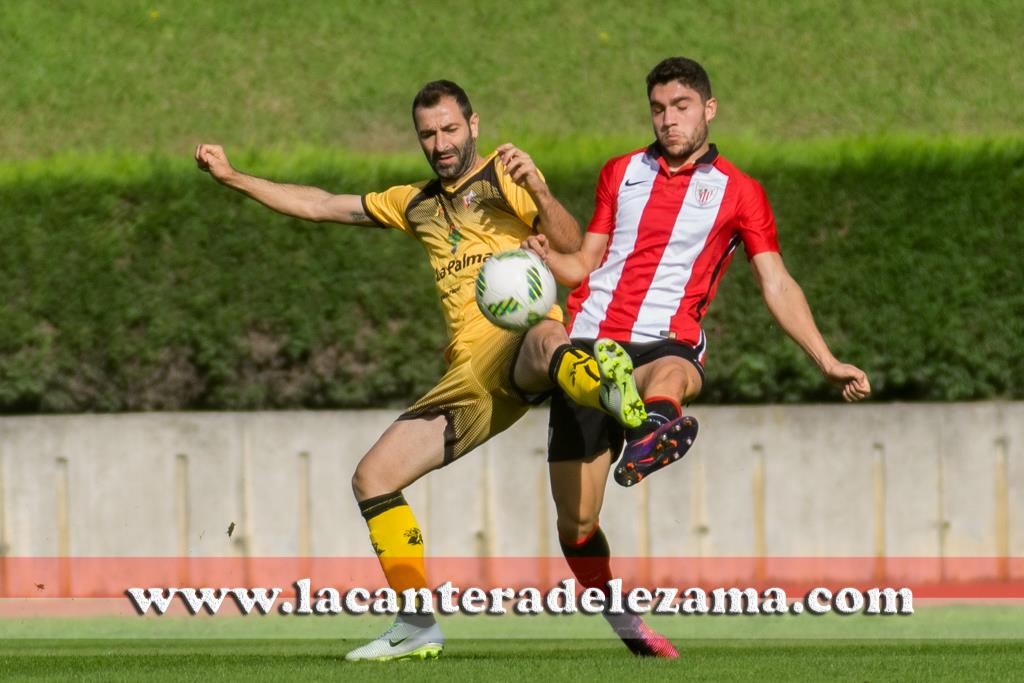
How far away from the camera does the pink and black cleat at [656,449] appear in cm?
643

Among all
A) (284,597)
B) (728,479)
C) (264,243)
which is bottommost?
(284,597)

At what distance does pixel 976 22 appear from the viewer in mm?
18938

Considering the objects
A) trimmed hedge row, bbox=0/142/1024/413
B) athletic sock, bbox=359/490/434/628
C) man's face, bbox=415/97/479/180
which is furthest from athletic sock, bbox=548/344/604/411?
trimmed hedge row, bbox=0/142/1024/413

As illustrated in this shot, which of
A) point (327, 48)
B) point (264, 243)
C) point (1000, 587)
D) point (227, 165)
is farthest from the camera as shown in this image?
point (327, 48)

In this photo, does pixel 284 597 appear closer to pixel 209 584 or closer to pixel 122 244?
pixel 209 584

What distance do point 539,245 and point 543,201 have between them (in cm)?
18

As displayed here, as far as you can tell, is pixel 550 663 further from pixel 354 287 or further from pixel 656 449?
pixel 354 287

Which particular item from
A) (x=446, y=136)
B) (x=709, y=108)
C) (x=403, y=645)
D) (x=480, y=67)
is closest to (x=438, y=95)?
(x=446, y=136)

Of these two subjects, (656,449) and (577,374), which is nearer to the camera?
(656,449)

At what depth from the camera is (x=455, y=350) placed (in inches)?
297

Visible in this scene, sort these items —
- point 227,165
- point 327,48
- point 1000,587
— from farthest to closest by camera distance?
point 327,48 → point 1000,587 → point 227,165

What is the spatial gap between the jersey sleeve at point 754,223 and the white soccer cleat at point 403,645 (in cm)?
214

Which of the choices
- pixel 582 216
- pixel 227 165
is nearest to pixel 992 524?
pixel 582 216

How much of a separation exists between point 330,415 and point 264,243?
4.64 feet
